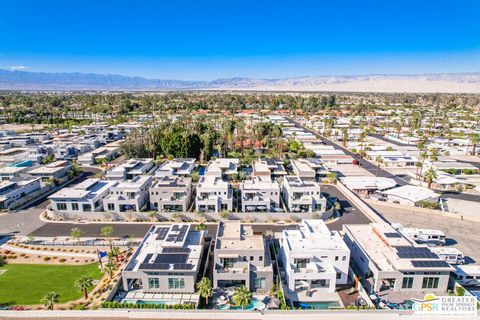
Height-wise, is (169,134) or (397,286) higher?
(169,134)

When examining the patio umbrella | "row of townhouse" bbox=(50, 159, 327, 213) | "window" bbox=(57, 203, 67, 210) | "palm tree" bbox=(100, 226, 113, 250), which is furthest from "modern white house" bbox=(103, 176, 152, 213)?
the patio umbrella

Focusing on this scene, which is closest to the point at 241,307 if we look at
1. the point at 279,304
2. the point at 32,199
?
the point at 279,304

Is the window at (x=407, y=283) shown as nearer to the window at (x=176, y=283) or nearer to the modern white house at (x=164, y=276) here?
the modern white house at (x=164, y=276)

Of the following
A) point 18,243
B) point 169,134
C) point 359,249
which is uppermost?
point 169,134

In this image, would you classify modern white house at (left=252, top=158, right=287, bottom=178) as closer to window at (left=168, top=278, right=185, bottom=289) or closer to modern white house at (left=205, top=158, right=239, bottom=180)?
Result: modern white house at (left=205, top=158, right=239, bottom=180)

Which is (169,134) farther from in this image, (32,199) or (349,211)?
(349,211)
